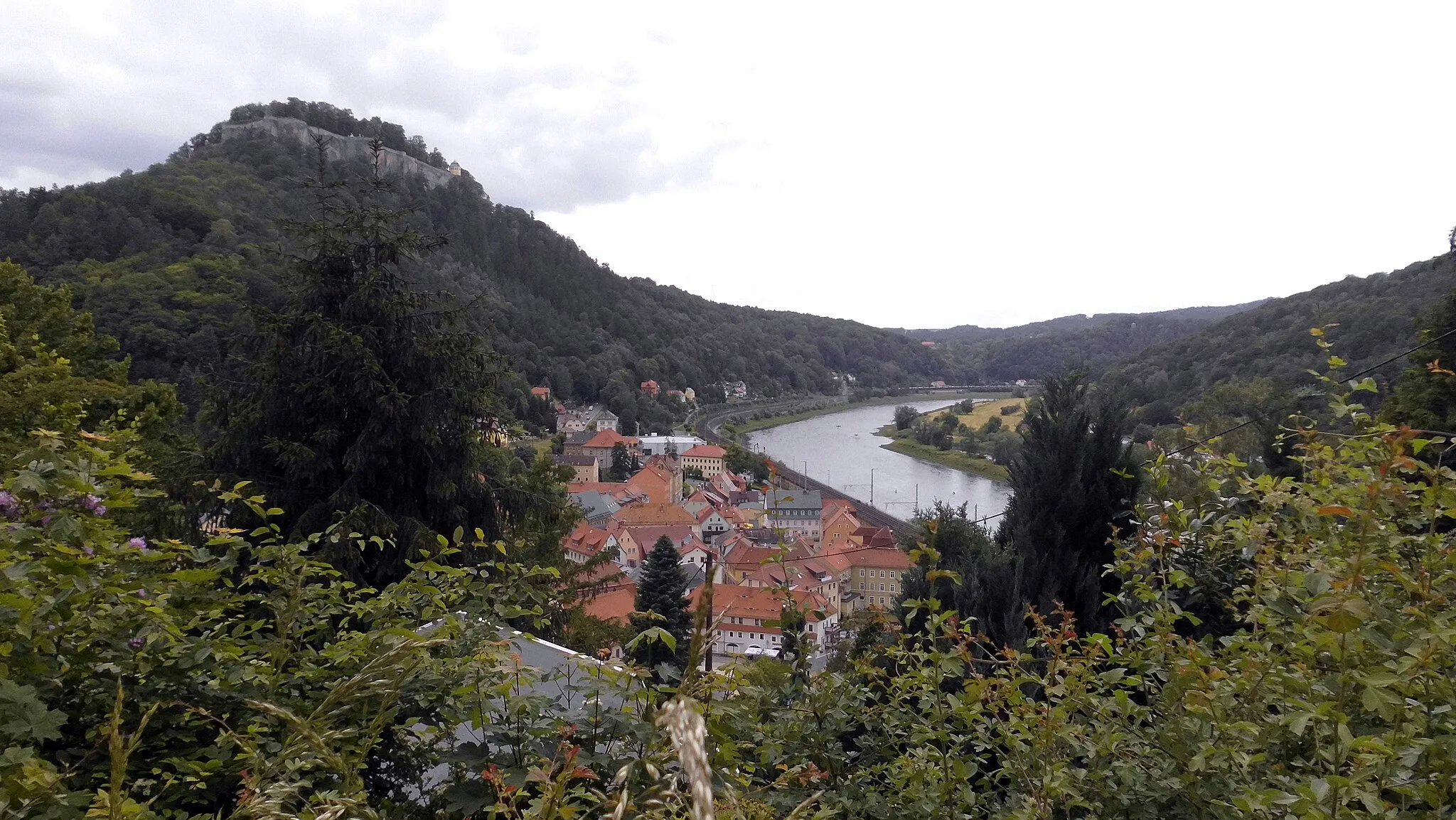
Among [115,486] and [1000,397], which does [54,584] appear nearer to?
[115,486]

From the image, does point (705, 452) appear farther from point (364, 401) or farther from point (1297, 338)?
point (364, 401)

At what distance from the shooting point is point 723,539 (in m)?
28.2

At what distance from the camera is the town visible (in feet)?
6.77

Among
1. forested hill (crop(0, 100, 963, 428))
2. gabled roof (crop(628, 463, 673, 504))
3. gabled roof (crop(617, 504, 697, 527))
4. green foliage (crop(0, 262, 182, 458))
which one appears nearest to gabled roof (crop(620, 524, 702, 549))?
gabled roof (crop(617, 504, 697, 527))

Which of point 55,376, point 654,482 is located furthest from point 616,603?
point 654,482

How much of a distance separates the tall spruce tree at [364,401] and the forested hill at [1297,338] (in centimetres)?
864

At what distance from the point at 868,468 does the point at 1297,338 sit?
844 inches

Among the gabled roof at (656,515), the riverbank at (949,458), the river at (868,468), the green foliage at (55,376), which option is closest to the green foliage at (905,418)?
the river at (868,468)

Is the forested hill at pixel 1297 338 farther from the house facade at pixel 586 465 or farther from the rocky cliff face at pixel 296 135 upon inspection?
the rocky cliff face at pixel 296 135

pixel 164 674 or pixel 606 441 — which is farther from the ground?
pixel 164 674

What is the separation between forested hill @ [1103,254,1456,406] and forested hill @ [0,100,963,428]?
16.8 metres

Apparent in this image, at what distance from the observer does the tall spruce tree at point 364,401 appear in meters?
4.57

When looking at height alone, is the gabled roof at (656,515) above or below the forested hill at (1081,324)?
below

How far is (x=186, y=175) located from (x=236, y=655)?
6451 cm
